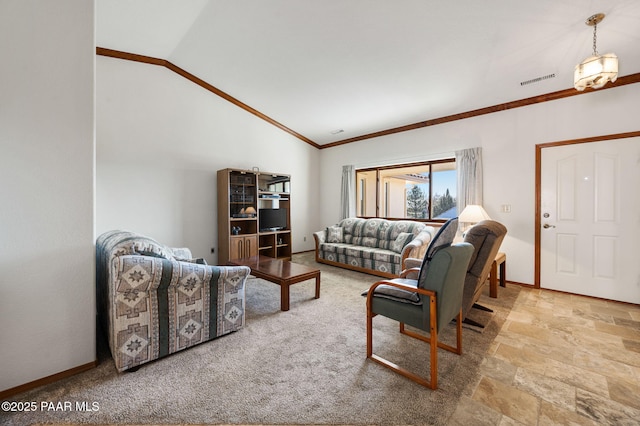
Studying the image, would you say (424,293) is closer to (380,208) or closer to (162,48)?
(380,208)

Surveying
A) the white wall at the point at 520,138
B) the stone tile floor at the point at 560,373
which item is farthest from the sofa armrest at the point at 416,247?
the stone tile floor at the point at 560,373

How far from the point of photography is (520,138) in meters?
3.75

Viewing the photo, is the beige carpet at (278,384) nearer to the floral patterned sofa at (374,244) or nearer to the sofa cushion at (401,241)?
the floral patterned sofa at (374,244)

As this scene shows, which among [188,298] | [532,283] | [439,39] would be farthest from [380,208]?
[188,298]

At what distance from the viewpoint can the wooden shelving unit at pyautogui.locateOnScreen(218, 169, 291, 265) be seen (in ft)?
14.9

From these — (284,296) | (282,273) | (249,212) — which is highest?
(249,212)

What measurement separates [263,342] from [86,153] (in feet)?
6.50

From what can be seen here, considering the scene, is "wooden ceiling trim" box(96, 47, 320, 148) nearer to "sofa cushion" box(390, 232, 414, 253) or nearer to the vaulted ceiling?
the vaulted ceiling

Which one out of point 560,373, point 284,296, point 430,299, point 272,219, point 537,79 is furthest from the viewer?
point 272,219

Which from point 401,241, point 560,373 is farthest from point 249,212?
point 560,373

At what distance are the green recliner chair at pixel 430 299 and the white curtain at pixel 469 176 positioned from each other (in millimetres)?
2711

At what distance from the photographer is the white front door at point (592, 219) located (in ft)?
10.0

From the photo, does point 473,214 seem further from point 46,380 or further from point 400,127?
point 46,380

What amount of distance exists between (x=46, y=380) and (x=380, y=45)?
13.5ft
